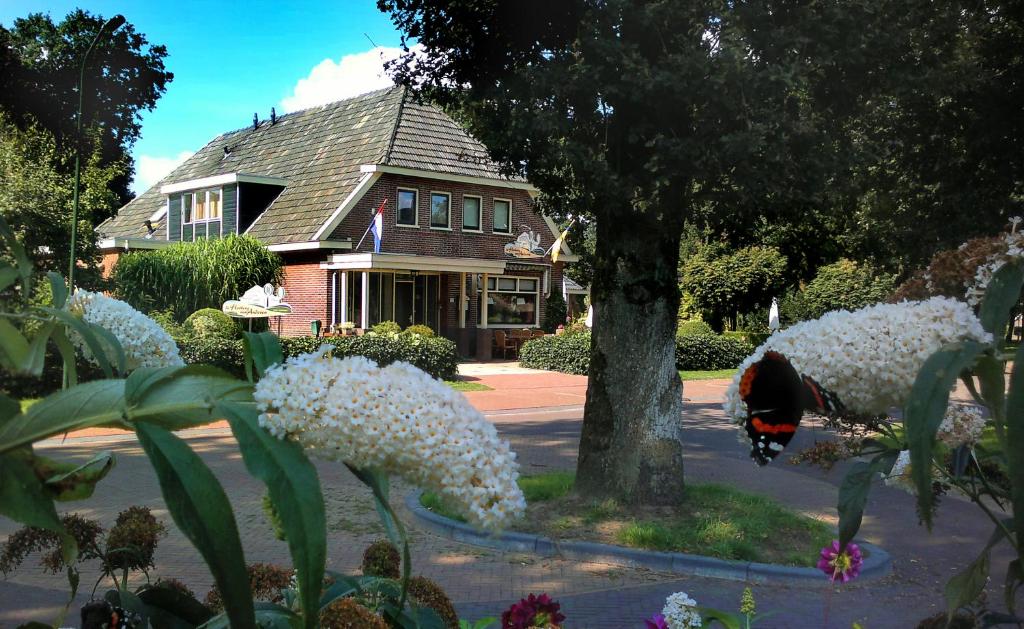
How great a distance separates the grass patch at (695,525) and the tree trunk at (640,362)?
0.27 meters

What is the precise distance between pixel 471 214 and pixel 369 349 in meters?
9.96

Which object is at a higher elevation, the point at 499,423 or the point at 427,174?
the point at 427,174

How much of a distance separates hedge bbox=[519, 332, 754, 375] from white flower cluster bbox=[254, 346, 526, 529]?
22733mm

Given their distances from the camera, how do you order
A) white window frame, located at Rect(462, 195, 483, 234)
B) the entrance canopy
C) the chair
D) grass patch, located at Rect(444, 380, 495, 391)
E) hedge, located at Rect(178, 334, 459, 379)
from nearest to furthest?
hedge, located at Rect(178, 334, 459, 379), grass patch, located at Rect(444, 380, 495, 391), the entrance canopy, the chair, white window frame, located at Rect(462, 195, 483, 234)

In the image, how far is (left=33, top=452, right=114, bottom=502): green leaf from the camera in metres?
1.15

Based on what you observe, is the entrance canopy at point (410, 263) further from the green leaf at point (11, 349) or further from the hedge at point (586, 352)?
the green leaf at point (11, 349)

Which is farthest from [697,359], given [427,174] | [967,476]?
[967,476]

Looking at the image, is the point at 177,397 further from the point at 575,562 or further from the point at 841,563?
the point at 575,562

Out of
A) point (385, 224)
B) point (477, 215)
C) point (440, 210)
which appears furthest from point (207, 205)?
point (477, 215)

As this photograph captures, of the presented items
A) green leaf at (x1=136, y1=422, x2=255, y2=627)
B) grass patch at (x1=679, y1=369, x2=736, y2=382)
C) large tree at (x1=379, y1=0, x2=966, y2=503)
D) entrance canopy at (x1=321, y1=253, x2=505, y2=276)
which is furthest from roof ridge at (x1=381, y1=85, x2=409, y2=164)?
green leaf at (x1=136, y1=422, x2=255, y2=627)

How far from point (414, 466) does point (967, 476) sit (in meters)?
1.47

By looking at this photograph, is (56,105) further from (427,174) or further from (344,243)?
(427,174)

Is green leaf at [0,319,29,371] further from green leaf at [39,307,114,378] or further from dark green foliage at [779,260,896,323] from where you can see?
dark green foliage at [779,260,896,323]

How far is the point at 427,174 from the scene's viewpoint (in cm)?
2725
